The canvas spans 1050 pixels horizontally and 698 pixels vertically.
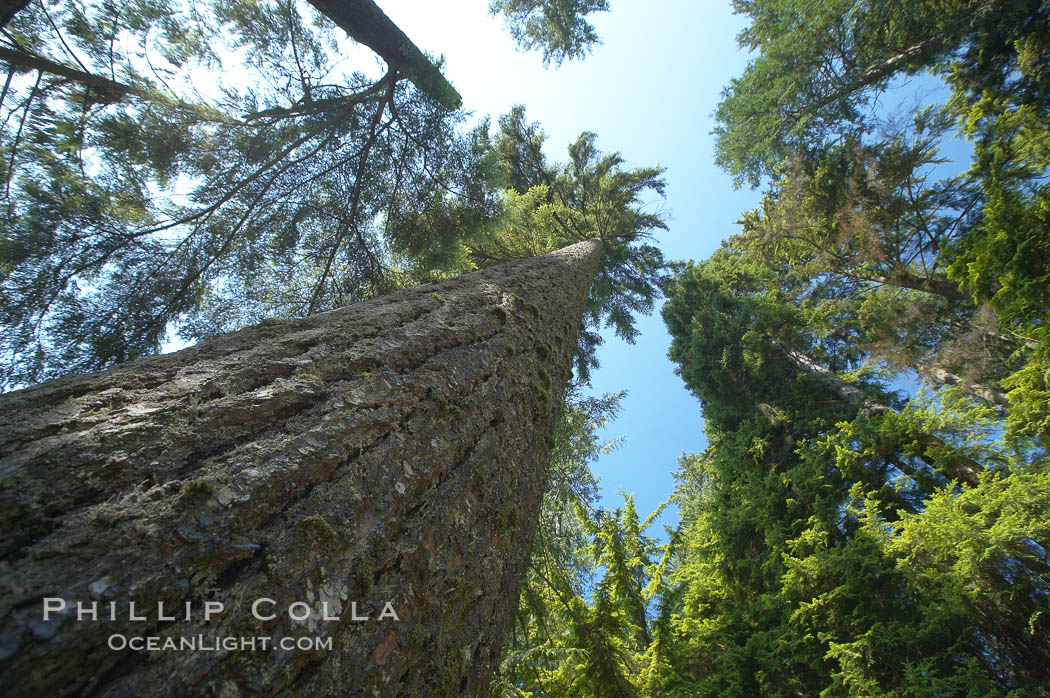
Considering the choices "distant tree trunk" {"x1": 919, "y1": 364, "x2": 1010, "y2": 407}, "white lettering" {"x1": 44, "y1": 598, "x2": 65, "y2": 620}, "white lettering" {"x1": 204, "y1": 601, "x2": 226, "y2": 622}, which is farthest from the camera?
"distant tree trunk" {"x1": 919, "y1": 364, "x2": 1010, "y2": 407}

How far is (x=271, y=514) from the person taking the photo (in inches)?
42.5

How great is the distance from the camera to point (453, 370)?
2.04m

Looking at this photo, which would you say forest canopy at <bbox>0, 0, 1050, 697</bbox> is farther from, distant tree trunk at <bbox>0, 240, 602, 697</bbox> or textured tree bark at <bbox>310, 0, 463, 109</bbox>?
distant tree trunk at <bbox>0, 240, 602, 697</bbox>

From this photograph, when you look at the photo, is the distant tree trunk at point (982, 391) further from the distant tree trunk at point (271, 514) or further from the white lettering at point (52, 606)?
the white lettering at point (52, 606)

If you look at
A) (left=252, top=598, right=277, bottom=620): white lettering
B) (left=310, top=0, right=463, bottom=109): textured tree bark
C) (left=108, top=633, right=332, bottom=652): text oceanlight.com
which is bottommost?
(left=108, top=633, right=332, bottom=652): text oceanlight.com

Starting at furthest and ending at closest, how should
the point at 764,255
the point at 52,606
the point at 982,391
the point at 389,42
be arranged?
the point at 764,255 < the point at 982,391 < the point at 389,42 < the point at 52,606

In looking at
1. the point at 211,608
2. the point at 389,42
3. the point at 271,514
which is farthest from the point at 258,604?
the point at 389,42

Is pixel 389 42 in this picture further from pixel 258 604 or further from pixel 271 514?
pixel 258 604

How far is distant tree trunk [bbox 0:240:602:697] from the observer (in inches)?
30.2

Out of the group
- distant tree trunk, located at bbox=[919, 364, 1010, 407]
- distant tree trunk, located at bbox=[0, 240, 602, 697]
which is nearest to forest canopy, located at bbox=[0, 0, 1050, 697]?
distant tree trunk, located at bbox=[919, 364, 1010, 407]

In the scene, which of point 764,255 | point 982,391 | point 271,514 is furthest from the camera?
point 764,255

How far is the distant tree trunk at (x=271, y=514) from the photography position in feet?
2.52

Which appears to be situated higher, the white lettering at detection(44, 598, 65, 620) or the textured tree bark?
the textured tree bark

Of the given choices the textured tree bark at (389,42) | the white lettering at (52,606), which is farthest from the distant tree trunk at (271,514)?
the textured tree bark at (389,42)
